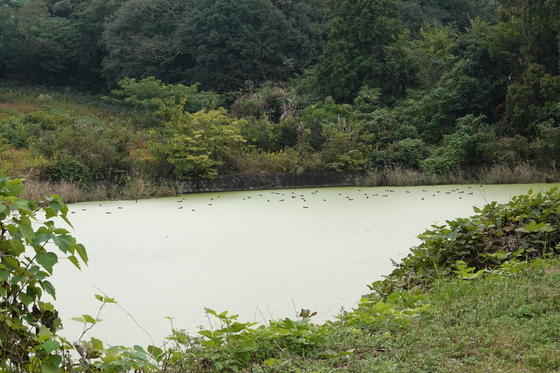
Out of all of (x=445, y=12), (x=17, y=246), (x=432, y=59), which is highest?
(x=445, y=12)

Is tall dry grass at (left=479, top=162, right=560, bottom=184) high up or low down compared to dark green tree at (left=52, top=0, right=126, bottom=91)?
down

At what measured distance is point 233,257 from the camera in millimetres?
4777

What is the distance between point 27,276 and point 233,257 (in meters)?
3.17

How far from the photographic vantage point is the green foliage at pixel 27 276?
5.14 feet

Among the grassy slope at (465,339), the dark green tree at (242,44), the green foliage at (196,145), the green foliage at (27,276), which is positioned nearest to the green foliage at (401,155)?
the green foliage at (196,145)

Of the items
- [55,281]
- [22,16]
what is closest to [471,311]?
[55,281]

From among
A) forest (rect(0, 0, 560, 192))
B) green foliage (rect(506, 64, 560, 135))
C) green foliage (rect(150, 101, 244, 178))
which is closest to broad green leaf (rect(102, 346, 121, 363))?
forest (rect(0, 0, 560, 192))

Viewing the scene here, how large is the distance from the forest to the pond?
1.54 m

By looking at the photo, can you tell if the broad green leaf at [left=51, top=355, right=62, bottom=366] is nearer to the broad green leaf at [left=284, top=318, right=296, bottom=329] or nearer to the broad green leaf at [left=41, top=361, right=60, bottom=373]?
the broad green leaf at [left=41, top=361, right=60, bottom=373]

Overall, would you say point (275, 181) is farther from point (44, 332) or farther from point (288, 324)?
point (44, 332)

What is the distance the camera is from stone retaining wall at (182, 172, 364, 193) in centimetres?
1211

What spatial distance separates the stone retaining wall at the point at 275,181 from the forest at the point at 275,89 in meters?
0.22

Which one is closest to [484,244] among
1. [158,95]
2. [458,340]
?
[458,340]

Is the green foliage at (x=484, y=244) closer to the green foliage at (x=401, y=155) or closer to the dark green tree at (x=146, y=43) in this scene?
the green foliage at (x=401, y=155)
